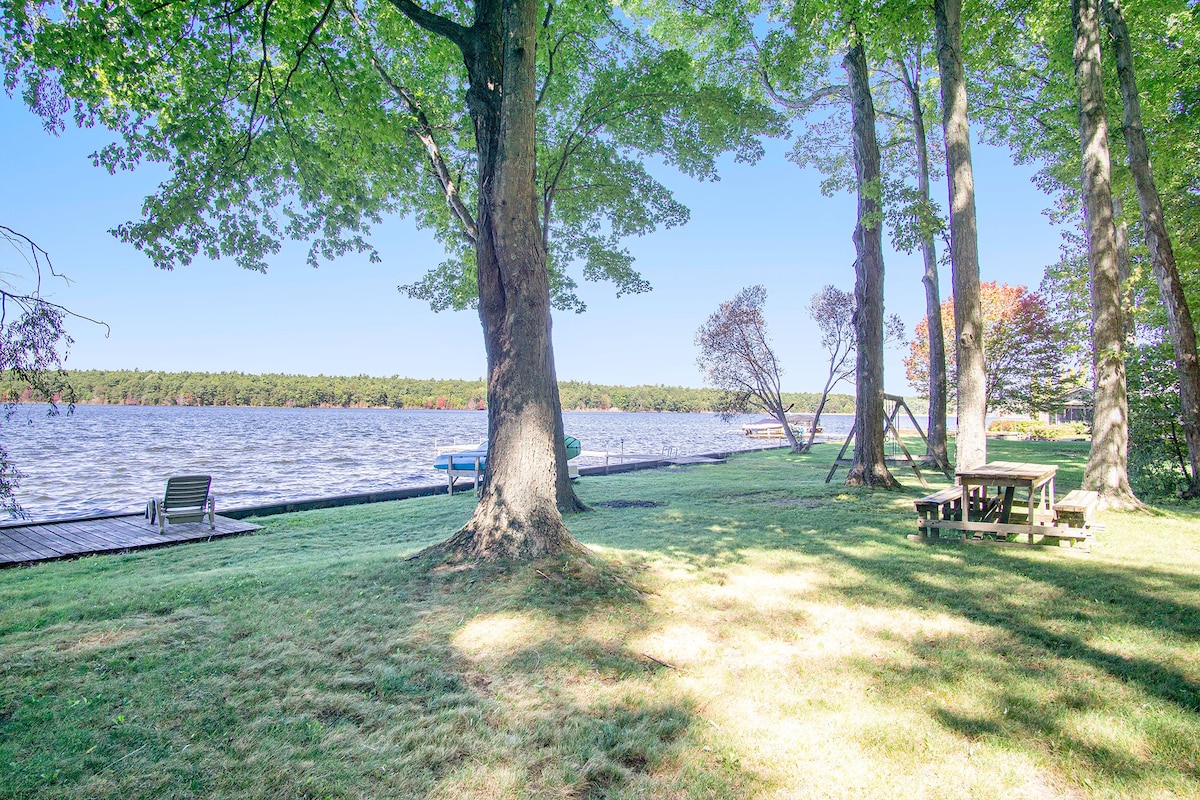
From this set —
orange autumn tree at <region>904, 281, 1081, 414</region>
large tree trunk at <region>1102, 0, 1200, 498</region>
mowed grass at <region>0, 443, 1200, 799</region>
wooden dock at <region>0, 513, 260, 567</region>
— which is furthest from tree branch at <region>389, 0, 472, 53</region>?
orange autumn tree at <region>904, 281, 1081, 414</region>

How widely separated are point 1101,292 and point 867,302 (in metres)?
3.59

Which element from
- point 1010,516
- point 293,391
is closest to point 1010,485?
point 1010,516

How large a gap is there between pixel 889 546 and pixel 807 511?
101 inches

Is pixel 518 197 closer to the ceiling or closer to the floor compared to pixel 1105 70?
closer to the floor

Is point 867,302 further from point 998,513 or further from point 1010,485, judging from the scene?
point 1010,485

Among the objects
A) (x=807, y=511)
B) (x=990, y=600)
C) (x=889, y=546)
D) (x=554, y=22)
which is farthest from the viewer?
(x=554, y=22)

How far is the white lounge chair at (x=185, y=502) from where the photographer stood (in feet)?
32.2

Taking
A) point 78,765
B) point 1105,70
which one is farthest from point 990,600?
point 1105,70

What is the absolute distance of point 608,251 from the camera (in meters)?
14.0

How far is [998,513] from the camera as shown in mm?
7801

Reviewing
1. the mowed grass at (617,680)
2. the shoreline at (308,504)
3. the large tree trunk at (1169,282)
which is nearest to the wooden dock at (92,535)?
the shoreline at (308,504)

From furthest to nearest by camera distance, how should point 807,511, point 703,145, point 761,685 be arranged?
point 703,145 → point 807,511 → point 761,685

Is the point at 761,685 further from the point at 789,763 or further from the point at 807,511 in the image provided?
the point at 807,511

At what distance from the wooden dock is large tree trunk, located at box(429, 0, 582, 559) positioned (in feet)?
21.1
